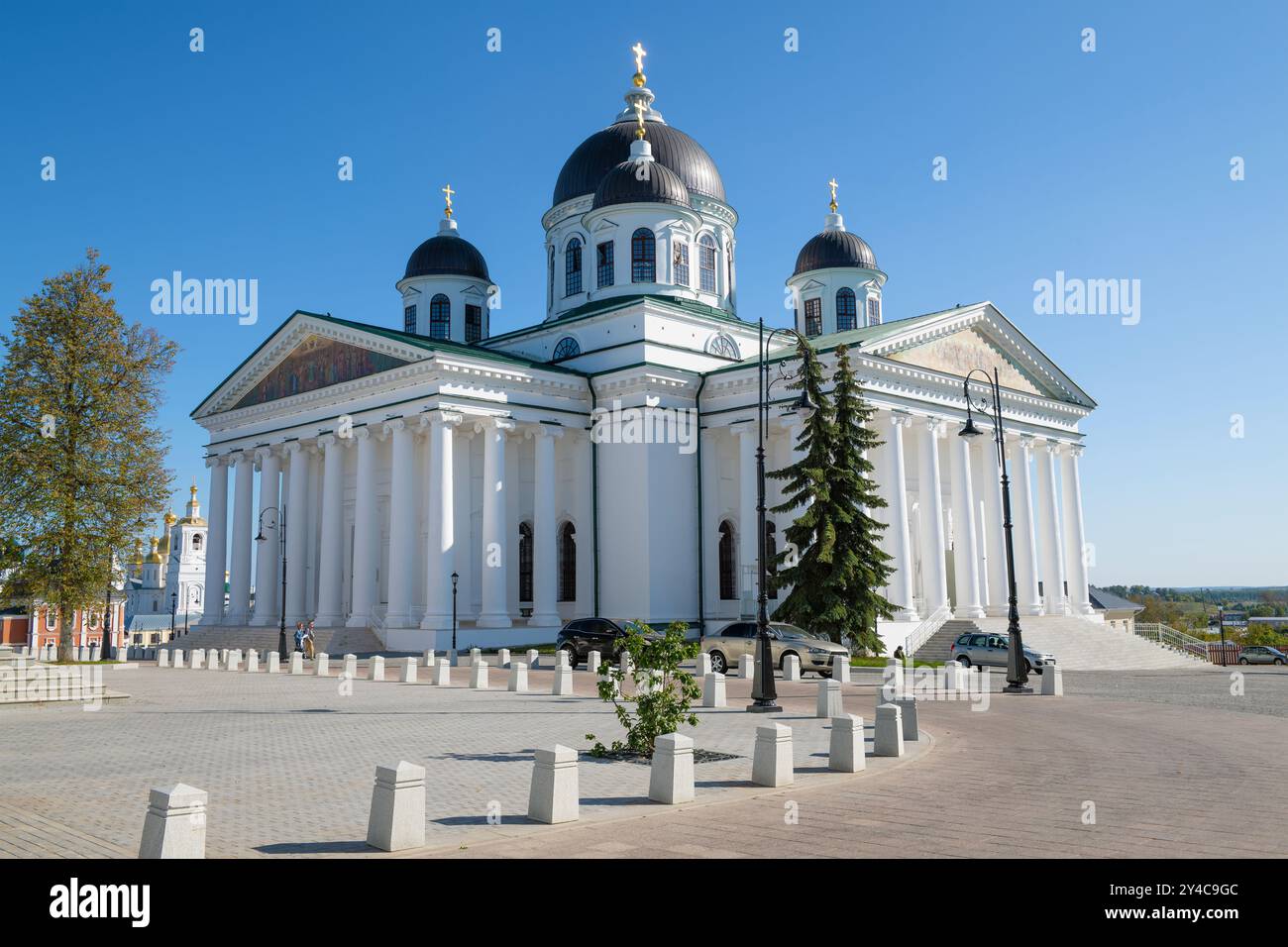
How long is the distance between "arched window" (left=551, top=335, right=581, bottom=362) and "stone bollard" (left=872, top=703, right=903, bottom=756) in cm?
3485

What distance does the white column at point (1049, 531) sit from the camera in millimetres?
49312

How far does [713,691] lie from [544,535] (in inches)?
874

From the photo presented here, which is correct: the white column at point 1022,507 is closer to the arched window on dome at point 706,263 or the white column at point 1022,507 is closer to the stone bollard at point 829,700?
the arched window on dome at point 706,263

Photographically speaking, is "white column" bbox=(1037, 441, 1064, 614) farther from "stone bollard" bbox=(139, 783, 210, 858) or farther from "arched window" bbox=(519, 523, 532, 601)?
"stone bollard" bbox=(139, 783, 210, 858)

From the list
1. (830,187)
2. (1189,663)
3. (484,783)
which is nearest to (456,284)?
(830,187)

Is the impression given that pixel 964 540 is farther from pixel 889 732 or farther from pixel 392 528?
pixel 889 732

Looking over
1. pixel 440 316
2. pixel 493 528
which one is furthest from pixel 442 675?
pixel 440 316

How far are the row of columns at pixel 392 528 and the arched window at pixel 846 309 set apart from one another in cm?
1900

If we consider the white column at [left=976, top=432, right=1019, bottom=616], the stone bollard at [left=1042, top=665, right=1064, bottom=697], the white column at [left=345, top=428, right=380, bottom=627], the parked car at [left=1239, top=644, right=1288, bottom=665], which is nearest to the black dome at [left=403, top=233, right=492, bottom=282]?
the white column at [left=345, top=428, right=380, bottom=627]

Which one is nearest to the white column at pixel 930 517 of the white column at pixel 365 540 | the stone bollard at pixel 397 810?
the white column at pixel 365 540

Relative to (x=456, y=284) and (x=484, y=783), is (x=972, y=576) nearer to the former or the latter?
(x=456, y=284)

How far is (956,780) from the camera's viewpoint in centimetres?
1262

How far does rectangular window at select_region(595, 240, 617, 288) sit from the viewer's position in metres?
50.3
